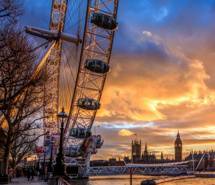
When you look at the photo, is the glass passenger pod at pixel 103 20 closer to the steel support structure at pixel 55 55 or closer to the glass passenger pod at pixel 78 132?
the steel support structure at pixel 55 55

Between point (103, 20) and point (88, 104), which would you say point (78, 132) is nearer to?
point (88, 104)

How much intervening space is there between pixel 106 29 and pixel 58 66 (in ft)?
32.1

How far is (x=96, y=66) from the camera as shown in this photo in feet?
185

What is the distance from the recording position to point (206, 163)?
634 ft

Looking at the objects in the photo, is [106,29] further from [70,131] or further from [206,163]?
[206,163]

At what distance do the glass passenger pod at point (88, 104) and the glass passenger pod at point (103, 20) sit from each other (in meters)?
10.7

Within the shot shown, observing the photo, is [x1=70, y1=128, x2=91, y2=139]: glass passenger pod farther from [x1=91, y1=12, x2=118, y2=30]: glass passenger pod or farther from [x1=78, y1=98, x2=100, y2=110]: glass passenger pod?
[x1=91, y1=12, x2=118, y2=30]: glass passenger pod

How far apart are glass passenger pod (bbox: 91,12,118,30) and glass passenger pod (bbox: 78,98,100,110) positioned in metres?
10.7

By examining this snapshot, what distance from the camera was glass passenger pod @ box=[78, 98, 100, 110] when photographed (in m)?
60.4

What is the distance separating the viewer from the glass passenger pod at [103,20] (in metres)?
53.4

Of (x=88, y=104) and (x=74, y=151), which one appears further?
(x=74, y=151)

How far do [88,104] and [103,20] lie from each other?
40.0ft

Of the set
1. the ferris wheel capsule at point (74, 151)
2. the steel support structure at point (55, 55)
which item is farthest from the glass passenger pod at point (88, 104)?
the ferris wheel capsule at point (74, 151)

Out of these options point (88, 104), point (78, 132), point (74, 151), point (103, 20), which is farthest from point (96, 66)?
point (74, 151)
